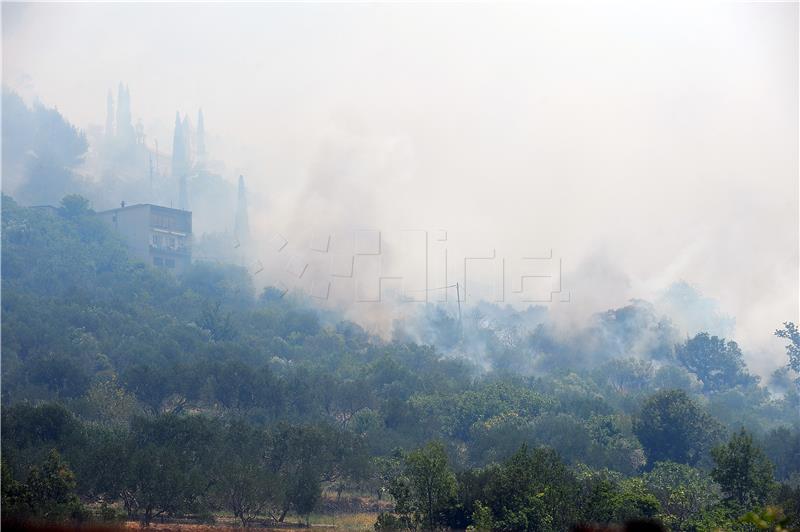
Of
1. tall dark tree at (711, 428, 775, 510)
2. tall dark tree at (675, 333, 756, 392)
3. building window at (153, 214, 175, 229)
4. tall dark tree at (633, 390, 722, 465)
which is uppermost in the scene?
building window at (153, 214, 175, 229)

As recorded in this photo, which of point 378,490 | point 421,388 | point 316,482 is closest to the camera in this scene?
point 316,482

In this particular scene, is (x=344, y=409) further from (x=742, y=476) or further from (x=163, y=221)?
(x=163, y=221)

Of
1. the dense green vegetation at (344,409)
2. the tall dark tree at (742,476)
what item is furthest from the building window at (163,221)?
the tall dark tree at (742,476)

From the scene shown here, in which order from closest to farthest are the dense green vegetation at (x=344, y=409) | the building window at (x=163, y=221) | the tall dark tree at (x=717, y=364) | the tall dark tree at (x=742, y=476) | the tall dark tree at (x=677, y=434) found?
the dense green vegetation at (x=344, y=409) → the tall dark tree at (x=742, y=476) → the tall dark tree at (x=677, y=434) → the tall dark tree at (x=717, y=364) → the building window at (x=163, y=221)

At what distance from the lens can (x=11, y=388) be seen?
102 meters

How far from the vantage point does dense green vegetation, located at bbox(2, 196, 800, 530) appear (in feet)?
200

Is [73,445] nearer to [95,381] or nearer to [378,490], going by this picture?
[378,490]

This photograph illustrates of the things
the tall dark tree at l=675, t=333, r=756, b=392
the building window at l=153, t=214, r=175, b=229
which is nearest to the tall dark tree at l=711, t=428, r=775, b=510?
the tall dark tree at l=675, t=333, r=756, b=392

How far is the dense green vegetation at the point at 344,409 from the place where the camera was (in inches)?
2403

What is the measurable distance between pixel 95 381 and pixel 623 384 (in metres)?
71.9

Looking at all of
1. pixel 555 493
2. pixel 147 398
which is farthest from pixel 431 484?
pixel 147 398

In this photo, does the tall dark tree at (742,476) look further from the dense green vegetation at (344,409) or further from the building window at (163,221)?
the building window at (163,221)

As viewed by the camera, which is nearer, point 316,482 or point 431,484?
point 431,484

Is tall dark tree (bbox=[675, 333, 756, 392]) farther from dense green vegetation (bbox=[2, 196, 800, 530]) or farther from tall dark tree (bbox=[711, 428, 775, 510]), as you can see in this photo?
tall dark tree (bbox=[711, 428, 775, 510])
